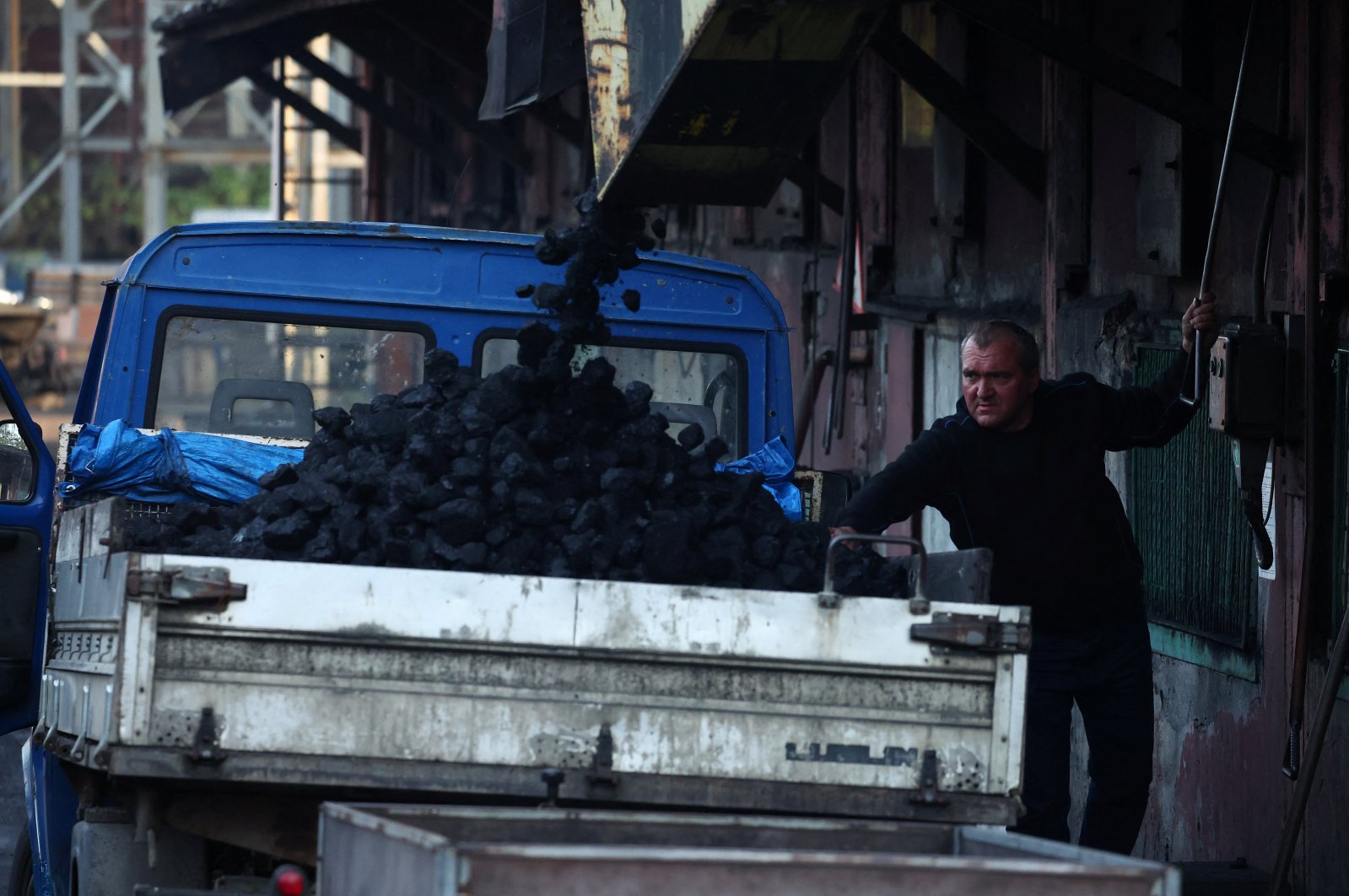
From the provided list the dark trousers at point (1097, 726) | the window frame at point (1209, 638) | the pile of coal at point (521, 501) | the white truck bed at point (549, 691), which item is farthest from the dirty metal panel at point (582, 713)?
the window frame at point (1209, 638)

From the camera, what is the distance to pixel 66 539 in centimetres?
465

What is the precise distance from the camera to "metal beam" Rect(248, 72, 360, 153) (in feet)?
56.3

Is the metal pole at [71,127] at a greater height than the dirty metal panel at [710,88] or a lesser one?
greater

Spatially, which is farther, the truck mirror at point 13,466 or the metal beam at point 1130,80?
the metal beam at point 1130,80

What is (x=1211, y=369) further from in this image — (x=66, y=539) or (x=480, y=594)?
(x=66, y=539)

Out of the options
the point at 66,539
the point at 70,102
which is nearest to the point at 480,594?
the point at 66,539

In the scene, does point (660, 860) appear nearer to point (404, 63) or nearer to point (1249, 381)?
point (1249, 381)

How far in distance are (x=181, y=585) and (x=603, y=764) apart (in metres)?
0.89

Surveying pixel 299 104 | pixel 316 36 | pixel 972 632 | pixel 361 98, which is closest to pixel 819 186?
pixel 972 632

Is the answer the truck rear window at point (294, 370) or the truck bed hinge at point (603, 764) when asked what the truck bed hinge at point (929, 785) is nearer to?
the truck bed hinge at point (603, 764)

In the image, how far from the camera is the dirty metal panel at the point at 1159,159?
6641 mm

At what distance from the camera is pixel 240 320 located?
240 inches

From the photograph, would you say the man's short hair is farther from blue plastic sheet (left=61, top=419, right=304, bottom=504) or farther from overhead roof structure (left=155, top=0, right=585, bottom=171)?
overhead roof structure (left=155, top=0, right=585, bottom=171)

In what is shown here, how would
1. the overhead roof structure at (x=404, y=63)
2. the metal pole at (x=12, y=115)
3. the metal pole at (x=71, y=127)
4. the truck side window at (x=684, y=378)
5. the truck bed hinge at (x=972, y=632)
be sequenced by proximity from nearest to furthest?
the truck bed hinge at (x=972, y=632) < the truck side window at (x=684, y=378) < the overhead roof structure at (x=404, y=63) < the metal pole at (x=71, y=127) < the metal pole at (x=12, y=115)
